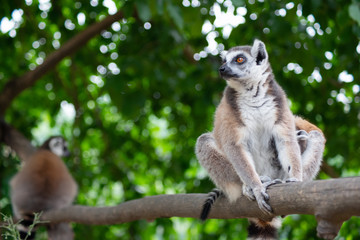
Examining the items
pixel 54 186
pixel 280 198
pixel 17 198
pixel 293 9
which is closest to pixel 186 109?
pixel 54 186

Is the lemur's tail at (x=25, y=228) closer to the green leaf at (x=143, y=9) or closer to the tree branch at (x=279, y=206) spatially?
the tree branch at (x=279, y=206)

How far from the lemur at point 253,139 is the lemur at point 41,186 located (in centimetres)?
288

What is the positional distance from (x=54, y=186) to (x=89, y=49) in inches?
67.8

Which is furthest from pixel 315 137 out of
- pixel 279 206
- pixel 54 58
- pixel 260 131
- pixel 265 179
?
pixel 54 58

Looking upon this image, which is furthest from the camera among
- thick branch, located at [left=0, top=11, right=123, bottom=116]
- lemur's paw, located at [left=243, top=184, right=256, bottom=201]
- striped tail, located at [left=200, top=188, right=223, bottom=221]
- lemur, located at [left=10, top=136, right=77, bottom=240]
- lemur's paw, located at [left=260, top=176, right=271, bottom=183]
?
lemur, located at [left=10, top=136, right=77, bottom=240]

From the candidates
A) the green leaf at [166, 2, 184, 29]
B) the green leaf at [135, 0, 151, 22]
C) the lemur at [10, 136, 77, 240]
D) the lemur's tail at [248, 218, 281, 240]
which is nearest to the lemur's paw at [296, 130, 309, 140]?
the lemur's tail at [248, 218, 281, 240]

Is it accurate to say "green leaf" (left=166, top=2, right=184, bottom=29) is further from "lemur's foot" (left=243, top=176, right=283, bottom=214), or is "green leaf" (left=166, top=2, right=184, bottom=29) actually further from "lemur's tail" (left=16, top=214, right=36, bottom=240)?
"lemur's tail" (left=16, top=214, right=36, bottom=240)

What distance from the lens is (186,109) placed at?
272 inches

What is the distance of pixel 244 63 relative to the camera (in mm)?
3441

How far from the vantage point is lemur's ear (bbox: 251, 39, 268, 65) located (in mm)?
3498

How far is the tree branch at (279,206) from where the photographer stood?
6.74 feet

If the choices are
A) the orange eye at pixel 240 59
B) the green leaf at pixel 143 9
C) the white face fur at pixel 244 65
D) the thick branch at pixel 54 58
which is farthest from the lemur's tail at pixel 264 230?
the thick branch at pixel 54 58

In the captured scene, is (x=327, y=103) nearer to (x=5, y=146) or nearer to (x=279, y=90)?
(x=279, y=90)

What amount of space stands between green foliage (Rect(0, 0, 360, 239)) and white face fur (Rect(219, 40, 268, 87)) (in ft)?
1.30
